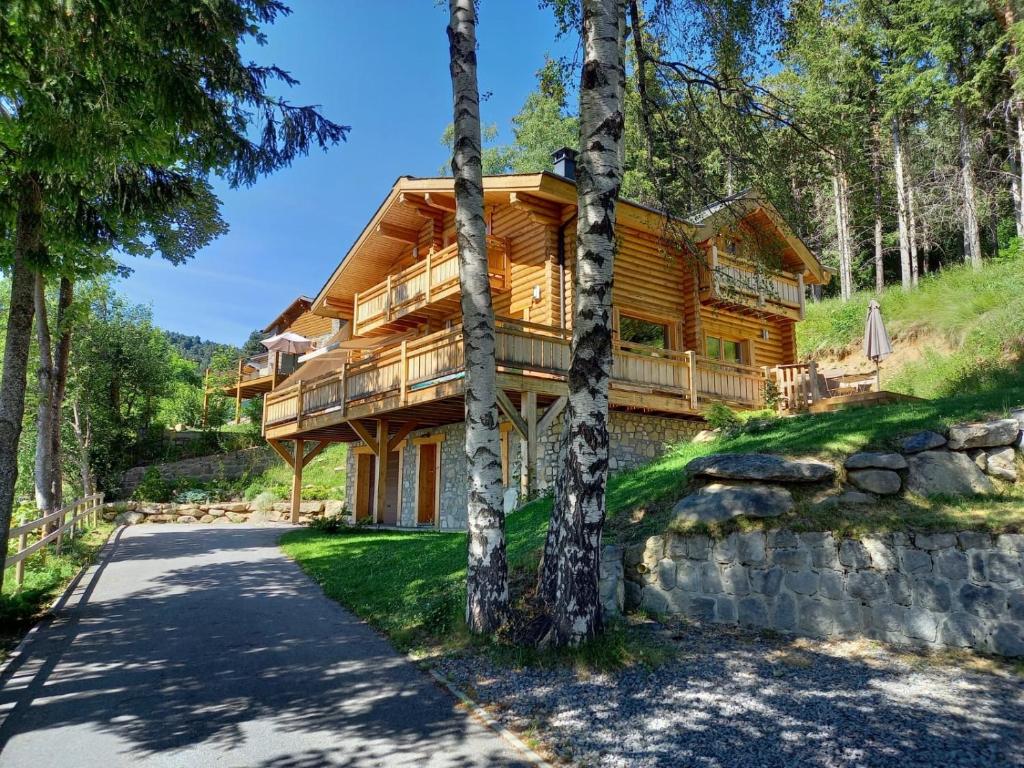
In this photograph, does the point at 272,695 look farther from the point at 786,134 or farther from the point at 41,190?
the point at 786,134

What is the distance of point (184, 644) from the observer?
626 centimetres

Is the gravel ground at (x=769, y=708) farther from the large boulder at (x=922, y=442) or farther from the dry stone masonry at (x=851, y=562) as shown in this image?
the large boulder at (x=922, y=442)

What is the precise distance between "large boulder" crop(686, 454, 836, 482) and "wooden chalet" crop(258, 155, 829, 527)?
4569mm

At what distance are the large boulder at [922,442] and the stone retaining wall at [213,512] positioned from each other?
1769 centimetres

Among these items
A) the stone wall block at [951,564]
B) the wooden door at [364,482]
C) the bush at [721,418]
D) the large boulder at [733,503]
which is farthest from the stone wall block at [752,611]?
the wooden door at [364,482]

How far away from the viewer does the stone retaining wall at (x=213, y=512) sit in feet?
68.9

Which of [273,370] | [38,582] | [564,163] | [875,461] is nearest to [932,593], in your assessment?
[875,461]

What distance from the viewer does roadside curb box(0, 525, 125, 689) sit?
5724 millimetres

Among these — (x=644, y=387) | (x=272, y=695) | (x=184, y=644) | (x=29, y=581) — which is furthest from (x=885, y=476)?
(x=29, y=581)

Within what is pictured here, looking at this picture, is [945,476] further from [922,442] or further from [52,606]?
[52,606]

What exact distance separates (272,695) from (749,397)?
14215 mm

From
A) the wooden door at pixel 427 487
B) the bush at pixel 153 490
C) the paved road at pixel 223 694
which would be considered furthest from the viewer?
the bush at pixel 153 490

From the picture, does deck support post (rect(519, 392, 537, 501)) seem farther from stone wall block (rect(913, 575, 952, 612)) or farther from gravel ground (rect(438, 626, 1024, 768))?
stone wall block (rect(913, 575, 952, 612))

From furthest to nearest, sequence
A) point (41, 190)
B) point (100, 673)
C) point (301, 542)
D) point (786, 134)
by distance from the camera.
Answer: point (301, 542) < point (786, 134) < point (41, 190) < point (100, 673)
